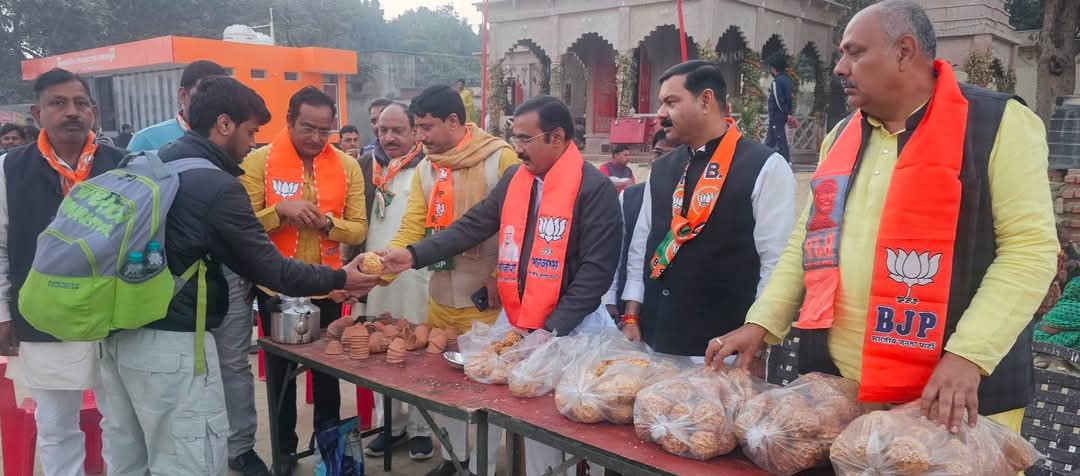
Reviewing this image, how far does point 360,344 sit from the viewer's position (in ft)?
9.76

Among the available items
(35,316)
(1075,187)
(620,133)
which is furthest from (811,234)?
(620,133)

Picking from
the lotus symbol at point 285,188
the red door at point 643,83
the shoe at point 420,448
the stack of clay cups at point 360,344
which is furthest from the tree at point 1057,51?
the stack of clay cups at point 360,344

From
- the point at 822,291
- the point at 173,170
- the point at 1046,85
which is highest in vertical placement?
the point at 1046,85

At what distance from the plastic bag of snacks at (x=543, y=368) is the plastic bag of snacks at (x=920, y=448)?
1.01 meters

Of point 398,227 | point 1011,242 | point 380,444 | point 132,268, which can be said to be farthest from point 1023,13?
point 132,268

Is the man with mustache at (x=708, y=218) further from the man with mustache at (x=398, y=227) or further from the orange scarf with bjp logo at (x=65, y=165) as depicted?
the orange scarf with bjp logo at (x=65, y=165)

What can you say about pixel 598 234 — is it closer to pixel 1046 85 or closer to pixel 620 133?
pixel 1046 85

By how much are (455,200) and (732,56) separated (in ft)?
48.9

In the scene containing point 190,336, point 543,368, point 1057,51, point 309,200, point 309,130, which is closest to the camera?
point 543,368

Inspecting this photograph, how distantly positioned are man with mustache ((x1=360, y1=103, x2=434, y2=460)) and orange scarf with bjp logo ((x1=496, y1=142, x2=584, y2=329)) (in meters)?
1.26

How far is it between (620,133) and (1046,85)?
724 centimetres

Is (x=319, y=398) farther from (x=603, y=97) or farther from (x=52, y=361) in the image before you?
(x=603, y=97)

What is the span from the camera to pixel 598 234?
296 centimetres

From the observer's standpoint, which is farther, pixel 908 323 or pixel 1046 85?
pixel 1046 85
